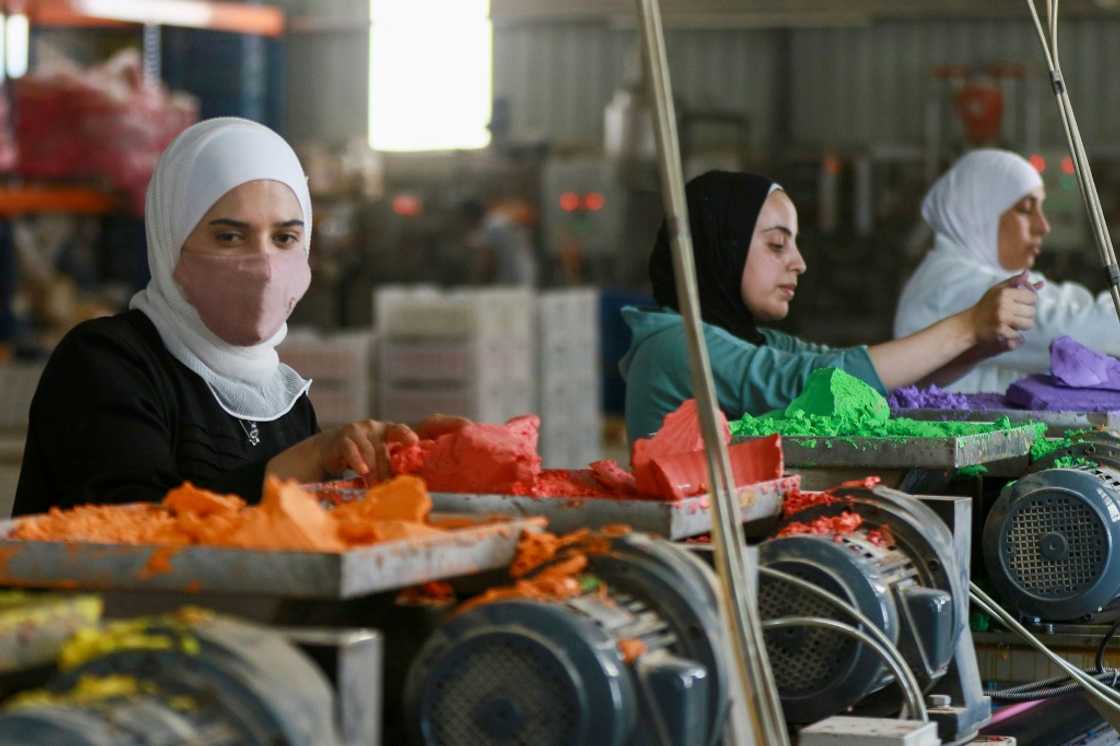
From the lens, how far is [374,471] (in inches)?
75.6

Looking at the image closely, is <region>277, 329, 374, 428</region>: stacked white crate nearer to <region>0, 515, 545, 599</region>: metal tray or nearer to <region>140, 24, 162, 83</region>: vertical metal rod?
<region>140, 24, 162, 83</region>: vertical metal rod

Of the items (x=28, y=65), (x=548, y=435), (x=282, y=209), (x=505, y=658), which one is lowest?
(x=548, y=435)

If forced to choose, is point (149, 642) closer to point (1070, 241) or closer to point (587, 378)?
point (587, 378)

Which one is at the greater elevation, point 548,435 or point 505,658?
point 505,658

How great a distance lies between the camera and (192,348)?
2355mm

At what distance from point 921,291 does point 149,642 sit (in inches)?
141

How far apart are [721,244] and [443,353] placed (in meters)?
5.76

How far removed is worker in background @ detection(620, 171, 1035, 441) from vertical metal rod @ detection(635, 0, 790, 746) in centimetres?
151

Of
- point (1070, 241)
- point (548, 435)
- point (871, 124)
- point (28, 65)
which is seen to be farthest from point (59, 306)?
point (871, 124)

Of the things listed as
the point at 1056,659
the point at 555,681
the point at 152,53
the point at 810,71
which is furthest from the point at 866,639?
the point at 810,71

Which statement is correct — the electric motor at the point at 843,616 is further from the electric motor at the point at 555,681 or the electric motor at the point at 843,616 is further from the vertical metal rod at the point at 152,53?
the vertical metal rod at the point at 152,53

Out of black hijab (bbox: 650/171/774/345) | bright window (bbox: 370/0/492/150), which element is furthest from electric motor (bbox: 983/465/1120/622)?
bright window (bbox: 370/0/492/150)

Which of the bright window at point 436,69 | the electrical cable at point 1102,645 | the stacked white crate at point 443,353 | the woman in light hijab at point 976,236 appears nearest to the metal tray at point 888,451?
the electrical cable at point 1102,645

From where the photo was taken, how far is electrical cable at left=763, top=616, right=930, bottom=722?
66.2 inches
